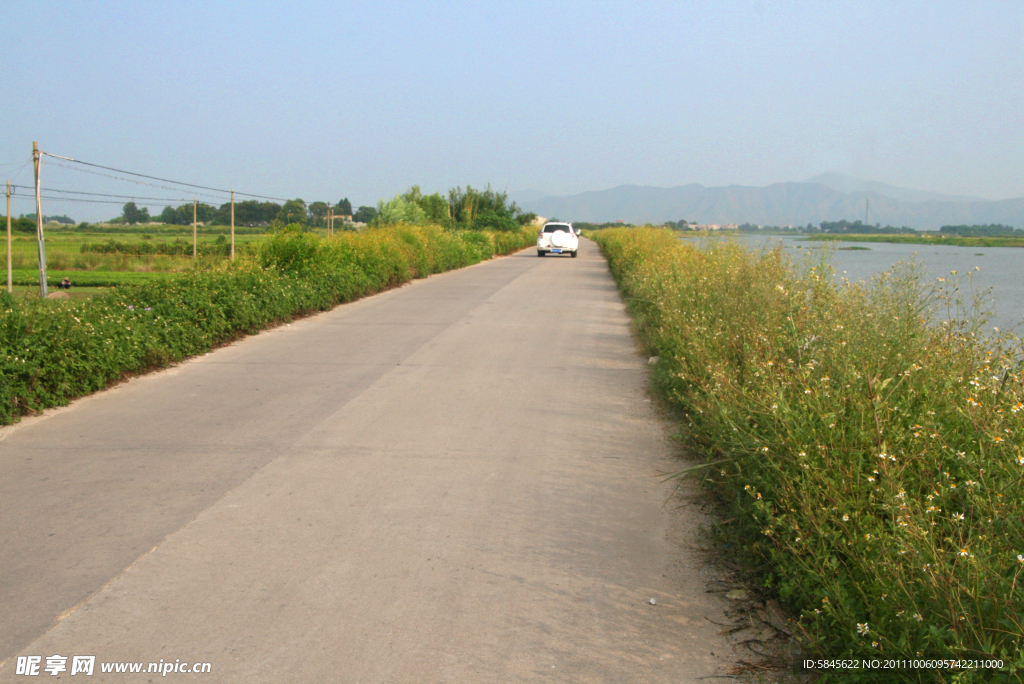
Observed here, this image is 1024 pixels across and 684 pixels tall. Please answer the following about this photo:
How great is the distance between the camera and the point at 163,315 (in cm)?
953

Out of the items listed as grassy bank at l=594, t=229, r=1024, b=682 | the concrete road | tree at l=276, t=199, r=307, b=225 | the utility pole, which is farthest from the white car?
grassy bank at l=594, t=229, r=1024, b=682

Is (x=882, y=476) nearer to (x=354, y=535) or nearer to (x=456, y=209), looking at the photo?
(x=354, y=535)

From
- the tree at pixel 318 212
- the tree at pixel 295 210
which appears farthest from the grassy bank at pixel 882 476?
the tree at pixel 318 212

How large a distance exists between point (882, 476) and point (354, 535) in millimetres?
2744

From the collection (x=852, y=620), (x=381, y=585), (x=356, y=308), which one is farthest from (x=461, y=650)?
(x=356, y=308)

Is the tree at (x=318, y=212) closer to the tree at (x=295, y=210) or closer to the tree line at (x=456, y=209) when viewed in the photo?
the tree at (x=295, y=210)

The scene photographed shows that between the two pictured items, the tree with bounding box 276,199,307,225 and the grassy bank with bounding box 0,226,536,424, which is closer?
the grassy bank with bounding box 0,226,536,424

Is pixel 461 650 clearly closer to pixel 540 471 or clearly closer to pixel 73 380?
pixel 540 471

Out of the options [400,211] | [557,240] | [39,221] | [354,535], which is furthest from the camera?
[400,211]

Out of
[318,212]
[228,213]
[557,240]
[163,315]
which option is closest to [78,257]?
[228,213]

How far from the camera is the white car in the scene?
41.1 m

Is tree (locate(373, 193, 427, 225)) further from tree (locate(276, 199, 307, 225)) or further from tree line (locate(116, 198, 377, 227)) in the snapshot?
tree (locate(276, 199, 307, 225))

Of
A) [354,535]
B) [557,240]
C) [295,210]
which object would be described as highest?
[295,210]

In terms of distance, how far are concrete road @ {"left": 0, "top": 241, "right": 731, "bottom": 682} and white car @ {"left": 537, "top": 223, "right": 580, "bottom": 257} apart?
33.3m
